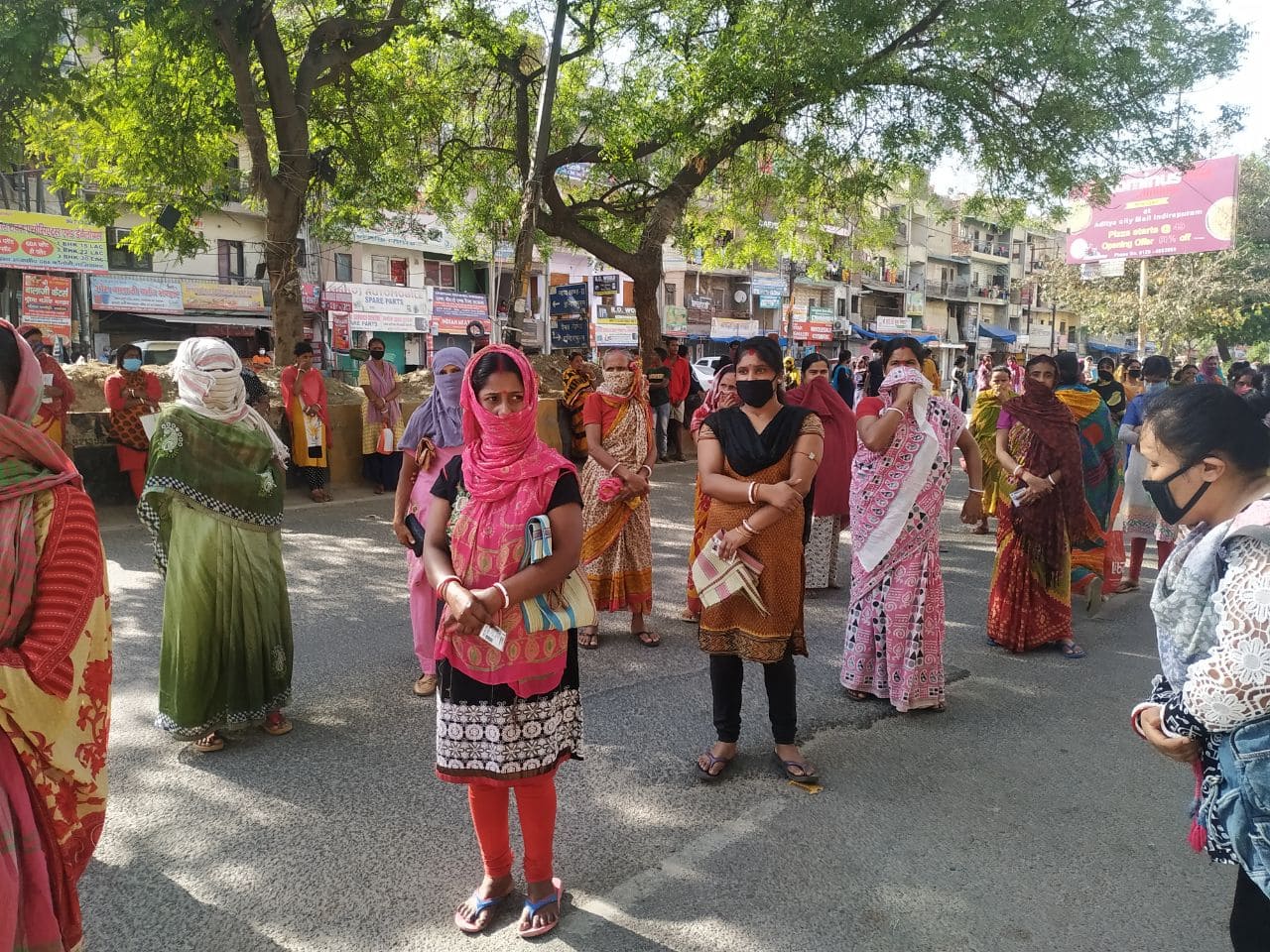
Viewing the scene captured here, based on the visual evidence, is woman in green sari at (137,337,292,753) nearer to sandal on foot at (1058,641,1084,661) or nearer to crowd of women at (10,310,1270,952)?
crowd of women at (10,310,1270,952)

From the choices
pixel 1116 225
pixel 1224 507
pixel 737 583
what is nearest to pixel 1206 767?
pixel 1224 507

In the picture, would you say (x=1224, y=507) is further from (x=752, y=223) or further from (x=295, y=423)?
(x=752, y=223)

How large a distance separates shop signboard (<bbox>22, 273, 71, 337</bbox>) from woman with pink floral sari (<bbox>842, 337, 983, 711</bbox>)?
21.8 meters

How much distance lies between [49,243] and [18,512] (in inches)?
919

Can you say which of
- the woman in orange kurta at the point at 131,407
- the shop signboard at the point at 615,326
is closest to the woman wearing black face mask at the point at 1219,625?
the woman in orange kurta at the point at 131,407

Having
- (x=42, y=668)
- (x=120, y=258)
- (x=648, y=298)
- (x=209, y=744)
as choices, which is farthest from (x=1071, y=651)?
(x=120, y=258)

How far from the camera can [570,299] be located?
1944 centimetres

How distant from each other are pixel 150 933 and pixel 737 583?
218cm

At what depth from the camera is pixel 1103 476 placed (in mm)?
6055

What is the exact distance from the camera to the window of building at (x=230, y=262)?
2701 cm

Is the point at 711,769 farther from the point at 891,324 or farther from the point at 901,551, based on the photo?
the point at 891,324

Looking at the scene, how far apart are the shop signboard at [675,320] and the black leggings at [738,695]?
35473mm

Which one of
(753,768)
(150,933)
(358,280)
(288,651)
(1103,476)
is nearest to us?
(150,933)

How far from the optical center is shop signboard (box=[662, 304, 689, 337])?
38812 millimetres
